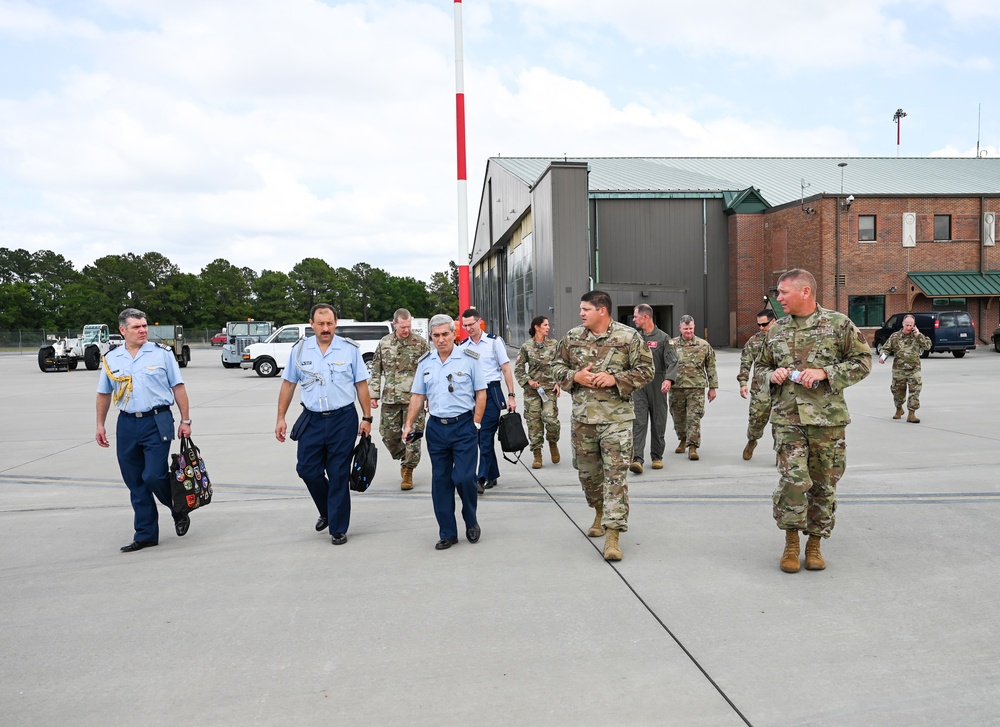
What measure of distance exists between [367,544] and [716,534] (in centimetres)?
268

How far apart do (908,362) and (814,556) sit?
7.98 m

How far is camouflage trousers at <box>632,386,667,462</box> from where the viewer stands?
8.08m

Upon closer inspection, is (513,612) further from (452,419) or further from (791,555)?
(791,555)

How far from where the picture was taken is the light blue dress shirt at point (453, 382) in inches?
218

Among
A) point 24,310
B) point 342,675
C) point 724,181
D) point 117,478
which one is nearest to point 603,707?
point 342,675

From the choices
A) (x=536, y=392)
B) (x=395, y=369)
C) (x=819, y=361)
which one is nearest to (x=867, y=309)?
(x=536, y=392)

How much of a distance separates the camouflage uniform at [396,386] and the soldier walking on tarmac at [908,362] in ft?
25.1

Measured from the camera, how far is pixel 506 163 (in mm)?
42875

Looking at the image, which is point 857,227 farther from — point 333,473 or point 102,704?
point 102,704

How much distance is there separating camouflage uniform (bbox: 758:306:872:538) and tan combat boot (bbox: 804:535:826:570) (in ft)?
0.20

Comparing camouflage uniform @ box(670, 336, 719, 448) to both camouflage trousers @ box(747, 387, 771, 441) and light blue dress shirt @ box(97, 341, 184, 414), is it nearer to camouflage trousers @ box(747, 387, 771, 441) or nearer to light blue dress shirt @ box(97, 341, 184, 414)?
camouflage trousers @ box(747, 387, 771, 441)

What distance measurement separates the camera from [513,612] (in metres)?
4.12

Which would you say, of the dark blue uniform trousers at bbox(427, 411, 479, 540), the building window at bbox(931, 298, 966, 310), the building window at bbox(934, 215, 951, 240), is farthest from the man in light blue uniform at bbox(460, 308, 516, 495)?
the building window at bbox(934, 215, 951, 240)

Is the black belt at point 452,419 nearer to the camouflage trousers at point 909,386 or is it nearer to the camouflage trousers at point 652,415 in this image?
the camouflage trousers at point 652,415
